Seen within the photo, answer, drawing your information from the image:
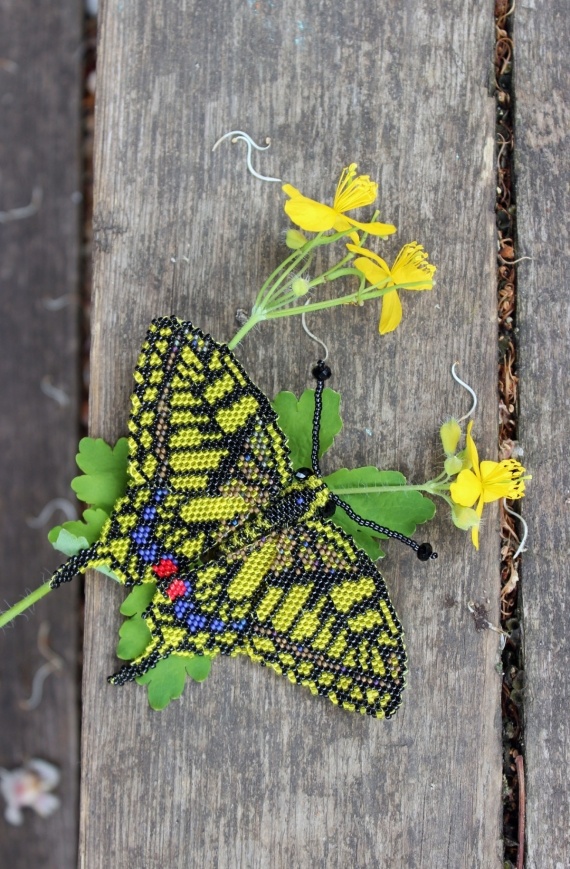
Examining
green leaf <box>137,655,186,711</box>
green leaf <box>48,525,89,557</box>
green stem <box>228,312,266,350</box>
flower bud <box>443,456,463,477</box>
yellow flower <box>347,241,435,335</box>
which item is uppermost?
yellow flower <box>347,241,435,335</box>

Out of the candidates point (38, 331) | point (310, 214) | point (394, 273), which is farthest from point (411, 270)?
point (38, 331)

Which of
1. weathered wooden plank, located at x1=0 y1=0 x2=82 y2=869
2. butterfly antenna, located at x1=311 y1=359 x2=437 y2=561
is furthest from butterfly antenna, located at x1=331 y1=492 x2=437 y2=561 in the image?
weathered wooden plank, located at x1=0 y1=0 x2=82 y2=869

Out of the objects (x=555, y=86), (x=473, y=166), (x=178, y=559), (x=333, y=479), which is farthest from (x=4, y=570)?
(x=555, y=86)

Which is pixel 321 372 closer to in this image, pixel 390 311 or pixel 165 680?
pixel 390 311

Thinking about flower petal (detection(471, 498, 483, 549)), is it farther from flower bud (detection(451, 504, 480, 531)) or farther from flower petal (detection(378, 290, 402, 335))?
flower petal (detection(378, 290, 402, 335))

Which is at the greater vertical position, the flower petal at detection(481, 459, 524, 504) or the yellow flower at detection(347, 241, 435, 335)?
the yellow flower at detection(347, 241, 435, 335)

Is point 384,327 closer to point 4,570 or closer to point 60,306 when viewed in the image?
point 60,306

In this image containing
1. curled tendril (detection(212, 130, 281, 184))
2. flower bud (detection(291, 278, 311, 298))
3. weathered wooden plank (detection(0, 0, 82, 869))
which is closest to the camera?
flower bud (detection(291, 278, 311, 298))
